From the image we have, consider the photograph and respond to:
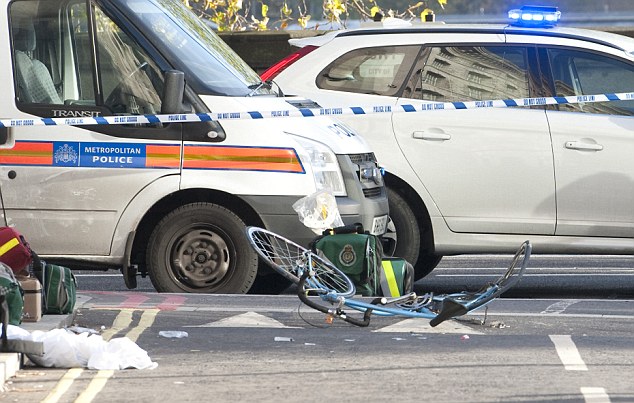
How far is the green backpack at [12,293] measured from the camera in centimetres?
747

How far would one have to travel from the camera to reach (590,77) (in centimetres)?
1059

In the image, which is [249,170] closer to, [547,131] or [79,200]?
[79,200]

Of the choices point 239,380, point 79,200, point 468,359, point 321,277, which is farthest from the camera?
point 79,200

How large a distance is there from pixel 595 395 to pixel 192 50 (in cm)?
413

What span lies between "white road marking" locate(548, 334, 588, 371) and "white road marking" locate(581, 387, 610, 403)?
49 centimetres

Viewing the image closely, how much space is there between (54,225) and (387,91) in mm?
2538

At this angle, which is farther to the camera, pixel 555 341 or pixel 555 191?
pixel 555 191

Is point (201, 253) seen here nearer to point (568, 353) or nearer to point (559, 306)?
point (559, 306)

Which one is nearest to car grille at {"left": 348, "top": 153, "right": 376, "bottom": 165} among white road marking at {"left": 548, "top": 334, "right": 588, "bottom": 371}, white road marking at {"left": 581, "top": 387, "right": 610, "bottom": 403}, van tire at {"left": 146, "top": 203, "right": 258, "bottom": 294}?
van tire at {"left": 146, "top": 203, "right": 258, "bottom": 294}

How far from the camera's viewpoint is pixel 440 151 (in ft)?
34.7

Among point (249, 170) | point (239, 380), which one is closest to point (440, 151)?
point (249, 170)

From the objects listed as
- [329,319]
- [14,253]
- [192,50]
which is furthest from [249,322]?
[192,50]

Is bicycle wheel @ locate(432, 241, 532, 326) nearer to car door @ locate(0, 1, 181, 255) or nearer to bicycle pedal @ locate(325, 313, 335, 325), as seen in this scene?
bicycle pedal @ locate(325, 313, 335, 325)

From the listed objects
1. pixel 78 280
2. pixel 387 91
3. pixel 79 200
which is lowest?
pixel 78 280
